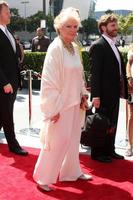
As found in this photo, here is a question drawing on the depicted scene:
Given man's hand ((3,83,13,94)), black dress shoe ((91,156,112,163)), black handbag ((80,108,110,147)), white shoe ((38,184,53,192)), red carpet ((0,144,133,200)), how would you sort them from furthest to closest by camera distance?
black dress shoe ((91,156,112,163))
man's hand ((3,83,13,94))
black handbag ((80,108,110,147))
white shoe ((38,184,53,192))
red carpet ((0,144,133,200))

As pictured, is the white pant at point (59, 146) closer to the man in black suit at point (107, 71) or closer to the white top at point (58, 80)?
the white top at point (58, 80)

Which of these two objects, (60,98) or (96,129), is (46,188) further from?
(96,129)

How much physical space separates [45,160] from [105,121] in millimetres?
1057

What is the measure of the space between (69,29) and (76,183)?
1.65 meters

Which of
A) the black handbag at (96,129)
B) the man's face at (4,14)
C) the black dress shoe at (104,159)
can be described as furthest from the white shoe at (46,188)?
the man's face at (4,14)

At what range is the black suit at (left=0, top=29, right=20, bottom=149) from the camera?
18.1ft

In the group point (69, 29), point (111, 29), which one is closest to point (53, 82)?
point (69, 29)

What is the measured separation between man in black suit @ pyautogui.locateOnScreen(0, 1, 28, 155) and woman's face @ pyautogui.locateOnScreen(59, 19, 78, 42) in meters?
1.28

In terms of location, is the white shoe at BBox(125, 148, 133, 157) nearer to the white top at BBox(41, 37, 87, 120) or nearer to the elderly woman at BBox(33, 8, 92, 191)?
the elderly woman at BBox(33, 8, 92, 191)

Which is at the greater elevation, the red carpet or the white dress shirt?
the white dress shirt

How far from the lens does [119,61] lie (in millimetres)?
5348

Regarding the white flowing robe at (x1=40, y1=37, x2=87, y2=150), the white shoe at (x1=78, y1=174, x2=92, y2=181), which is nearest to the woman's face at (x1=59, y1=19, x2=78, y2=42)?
the white flowing robe at (x1=40, y1=37, x2=87, y2=150)

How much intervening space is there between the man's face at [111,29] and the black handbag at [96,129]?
3.01 ft

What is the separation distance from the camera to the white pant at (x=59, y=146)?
441 cm
